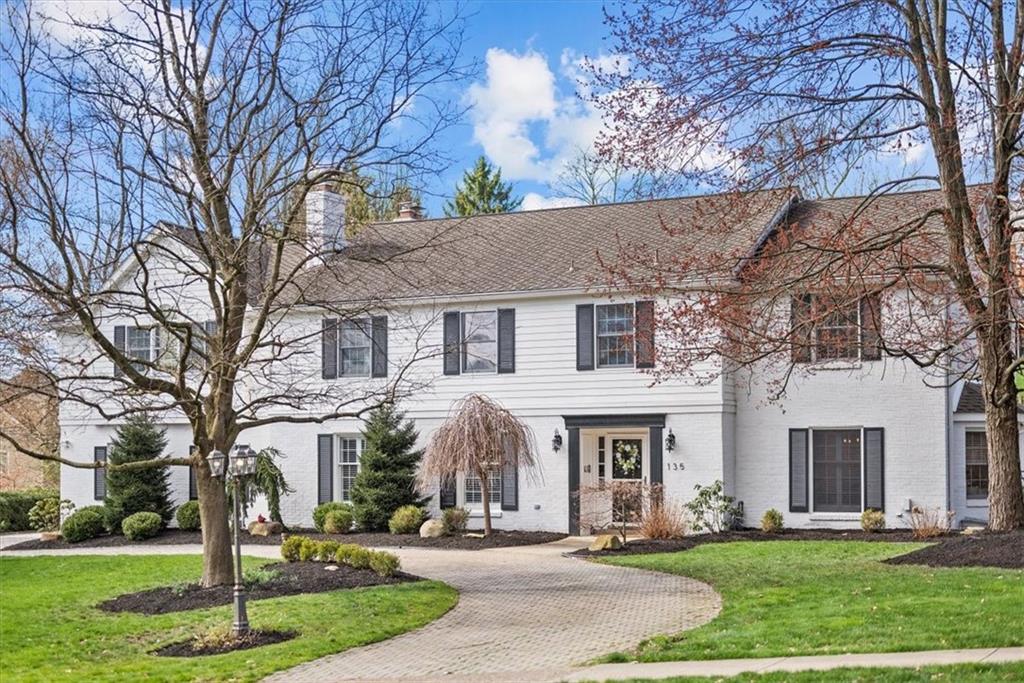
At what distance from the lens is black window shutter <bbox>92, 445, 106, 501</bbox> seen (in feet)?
104

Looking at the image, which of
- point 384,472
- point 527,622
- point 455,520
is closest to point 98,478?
point 384,472

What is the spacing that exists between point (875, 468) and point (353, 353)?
11.9m

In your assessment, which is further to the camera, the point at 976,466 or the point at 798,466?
the point at 798,466

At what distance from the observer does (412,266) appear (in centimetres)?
2930

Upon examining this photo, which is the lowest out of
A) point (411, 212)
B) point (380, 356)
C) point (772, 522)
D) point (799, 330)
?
point (772, 522)

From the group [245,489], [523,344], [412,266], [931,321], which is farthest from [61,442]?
[931,321]

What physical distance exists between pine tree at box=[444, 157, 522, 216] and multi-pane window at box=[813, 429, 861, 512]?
30815mm

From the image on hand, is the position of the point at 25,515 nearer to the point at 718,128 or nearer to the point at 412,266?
the point at 412,266

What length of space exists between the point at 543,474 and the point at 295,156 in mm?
11181

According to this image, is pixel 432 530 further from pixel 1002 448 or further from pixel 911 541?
pixel 1002 448

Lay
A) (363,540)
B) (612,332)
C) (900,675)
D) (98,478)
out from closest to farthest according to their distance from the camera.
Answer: (900,675), (363,540), (612,332), (98,478)

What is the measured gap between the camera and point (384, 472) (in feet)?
87.5

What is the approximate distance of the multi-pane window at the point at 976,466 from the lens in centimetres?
2414

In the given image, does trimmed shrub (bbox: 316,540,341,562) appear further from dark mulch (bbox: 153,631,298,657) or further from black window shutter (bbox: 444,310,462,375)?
black window shutter (bbox: 444,310,462,375)
